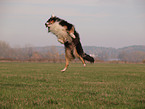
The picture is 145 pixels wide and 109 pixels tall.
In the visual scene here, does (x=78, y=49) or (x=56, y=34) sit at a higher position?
(x=56, y=34)

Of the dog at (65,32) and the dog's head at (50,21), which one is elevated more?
the dog's head at (50,21)

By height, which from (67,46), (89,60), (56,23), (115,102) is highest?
(56,23)

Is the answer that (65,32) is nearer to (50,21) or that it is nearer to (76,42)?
(76,42)

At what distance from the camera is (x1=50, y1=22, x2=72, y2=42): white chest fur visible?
726cm

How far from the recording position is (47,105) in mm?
7316

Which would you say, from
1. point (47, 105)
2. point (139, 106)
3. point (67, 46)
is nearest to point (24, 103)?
point (47, 105)

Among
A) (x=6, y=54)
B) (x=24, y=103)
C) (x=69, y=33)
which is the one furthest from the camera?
(x=6, y=54)

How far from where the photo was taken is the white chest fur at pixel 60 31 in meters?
7.26

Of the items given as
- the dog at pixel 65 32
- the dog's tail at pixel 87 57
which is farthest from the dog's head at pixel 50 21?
the dog's tail at pixel 87 57

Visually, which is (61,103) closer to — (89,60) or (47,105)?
(47,105)

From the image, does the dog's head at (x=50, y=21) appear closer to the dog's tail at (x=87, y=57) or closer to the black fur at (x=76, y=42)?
the black fur at (x=76, y=42)

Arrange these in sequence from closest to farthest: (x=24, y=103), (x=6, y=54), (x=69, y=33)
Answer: (x=69, y=33) → (x=24, y=103) → (x=6, y=54)

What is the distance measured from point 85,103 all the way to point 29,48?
167338mm

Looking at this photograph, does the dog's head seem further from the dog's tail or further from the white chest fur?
the dog's tail
